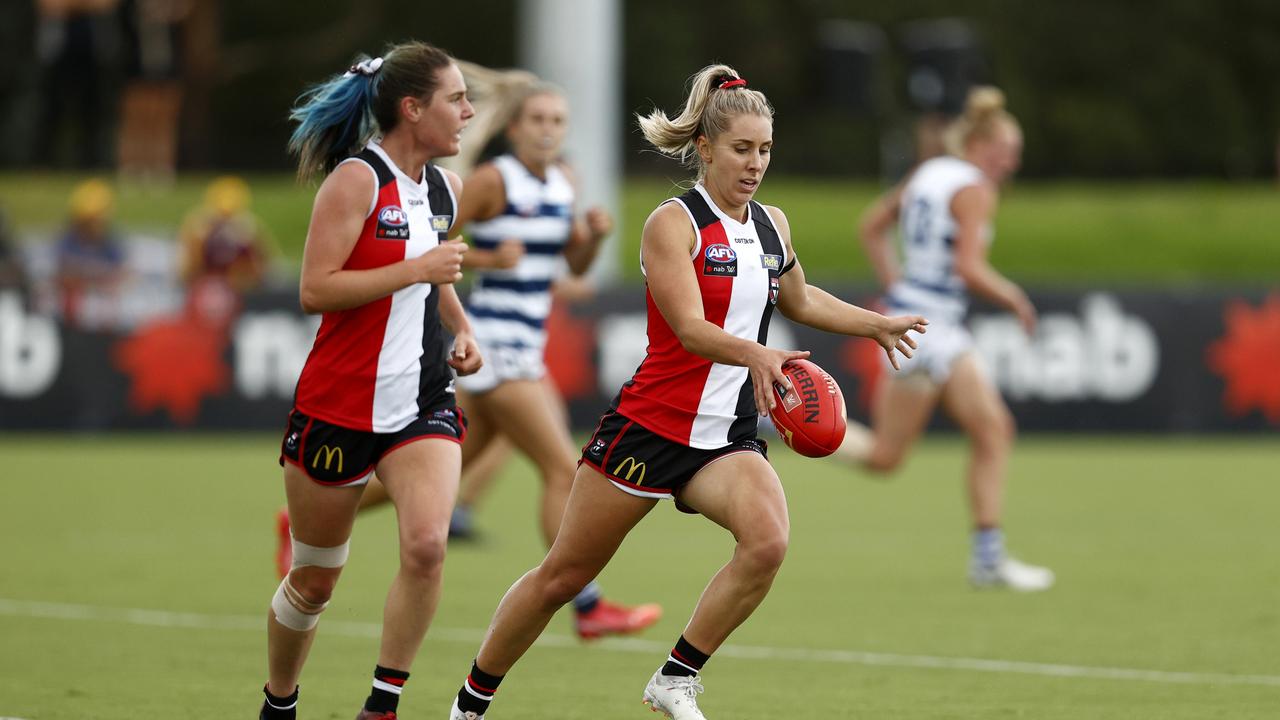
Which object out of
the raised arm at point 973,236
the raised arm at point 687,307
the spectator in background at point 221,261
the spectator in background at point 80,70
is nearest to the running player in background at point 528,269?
the raised arm at point 973,236

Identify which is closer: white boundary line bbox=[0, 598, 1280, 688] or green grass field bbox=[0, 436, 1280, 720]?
green grass field bbox=[0, 436, 1280, 720]

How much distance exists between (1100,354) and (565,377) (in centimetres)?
506

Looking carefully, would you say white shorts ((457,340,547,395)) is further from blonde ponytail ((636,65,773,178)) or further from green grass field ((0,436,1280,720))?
blonde ponytail ((636,65,773,178))

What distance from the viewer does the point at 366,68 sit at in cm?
626

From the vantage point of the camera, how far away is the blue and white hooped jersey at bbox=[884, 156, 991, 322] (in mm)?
10219

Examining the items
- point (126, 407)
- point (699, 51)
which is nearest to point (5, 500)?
point (126, 407)

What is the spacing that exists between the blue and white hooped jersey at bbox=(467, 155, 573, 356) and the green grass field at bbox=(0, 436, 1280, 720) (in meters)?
1.33

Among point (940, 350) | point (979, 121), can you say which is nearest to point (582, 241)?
point (940, 350)

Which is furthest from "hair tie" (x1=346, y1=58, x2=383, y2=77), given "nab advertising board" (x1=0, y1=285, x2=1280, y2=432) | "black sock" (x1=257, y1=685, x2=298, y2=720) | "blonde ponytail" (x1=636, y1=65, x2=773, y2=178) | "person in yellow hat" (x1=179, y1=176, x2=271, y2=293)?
"person in yellow hat" (x1=179, y1=176, x2=271, y2=293)

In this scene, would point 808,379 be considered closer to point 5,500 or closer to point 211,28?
point 5,500

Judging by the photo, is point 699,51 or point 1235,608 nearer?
point 1235,608

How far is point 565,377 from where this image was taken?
1858 centimetres

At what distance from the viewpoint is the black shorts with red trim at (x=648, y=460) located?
589 cm

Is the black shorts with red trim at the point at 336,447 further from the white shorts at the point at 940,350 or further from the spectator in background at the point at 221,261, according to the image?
the spectator in background at the point at 221,261
